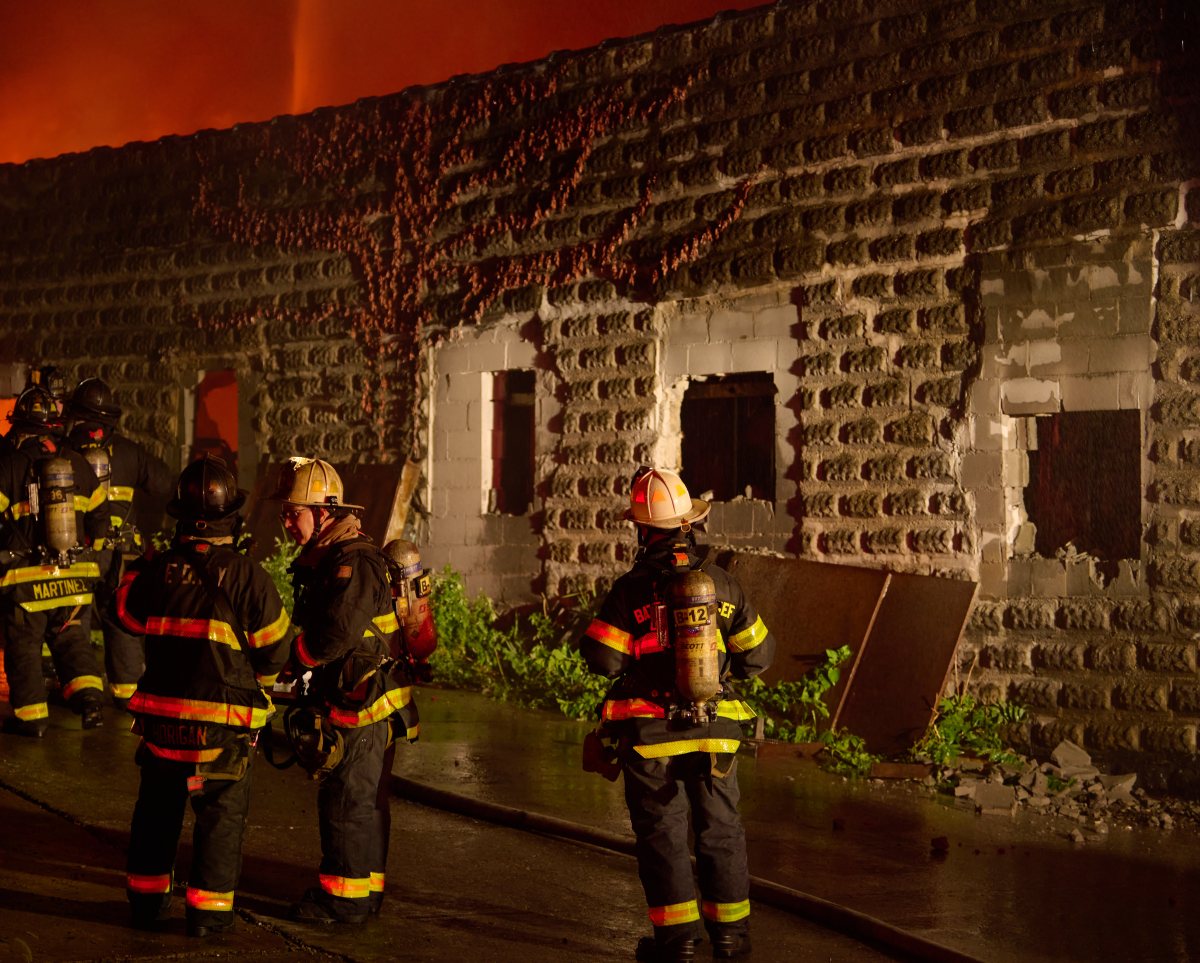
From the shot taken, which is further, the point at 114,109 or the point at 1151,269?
the point at 114,109

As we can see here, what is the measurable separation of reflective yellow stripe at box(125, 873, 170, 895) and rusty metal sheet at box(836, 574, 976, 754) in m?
5.25

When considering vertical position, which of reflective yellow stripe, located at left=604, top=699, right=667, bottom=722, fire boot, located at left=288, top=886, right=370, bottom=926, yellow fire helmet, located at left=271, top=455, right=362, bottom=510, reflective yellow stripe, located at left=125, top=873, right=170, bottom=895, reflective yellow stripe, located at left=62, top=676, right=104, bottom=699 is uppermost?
yellow fire helmet, located at left=271, top=455, right=362, bottom=510

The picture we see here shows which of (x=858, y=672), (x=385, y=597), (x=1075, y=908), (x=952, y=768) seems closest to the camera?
(x=385, y=597)

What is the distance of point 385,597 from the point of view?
19.0 ft

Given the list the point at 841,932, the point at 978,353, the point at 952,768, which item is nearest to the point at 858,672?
the point at 952,768

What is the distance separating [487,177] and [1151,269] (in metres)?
5.81

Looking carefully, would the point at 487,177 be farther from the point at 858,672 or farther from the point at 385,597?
the point at 385,597

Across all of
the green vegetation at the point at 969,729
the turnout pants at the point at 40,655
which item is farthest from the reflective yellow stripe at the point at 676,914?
the turnout pants at the point at 40,655

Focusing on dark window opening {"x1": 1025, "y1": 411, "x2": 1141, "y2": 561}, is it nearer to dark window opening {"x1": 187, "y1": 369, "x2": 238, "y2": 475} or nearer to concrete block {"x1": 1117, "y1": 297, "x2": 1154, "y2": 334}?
concrete block {"x1": 1117, "y1": 297, "x2": 1154, "y2": 334}

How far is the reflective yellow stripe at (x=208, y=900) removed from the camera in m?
5.46

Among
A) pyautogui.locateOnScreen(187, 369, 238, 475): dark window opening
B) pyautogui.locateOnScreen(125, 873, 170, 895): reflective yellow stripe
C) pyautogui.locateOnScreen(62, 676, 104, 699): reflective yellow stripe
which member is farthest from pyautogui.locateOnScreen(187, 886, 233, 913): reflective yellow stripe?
pyautogui.locateOnScreen(187, 369, 238, 475): dark window opening

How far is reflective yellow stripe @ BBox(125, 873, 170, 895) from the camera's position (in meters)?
5.54

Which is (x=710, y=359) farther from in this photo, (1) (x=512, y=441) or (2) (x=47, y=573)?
(2) (x=47, y=573)

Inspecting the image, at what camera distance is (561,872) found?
678cm
